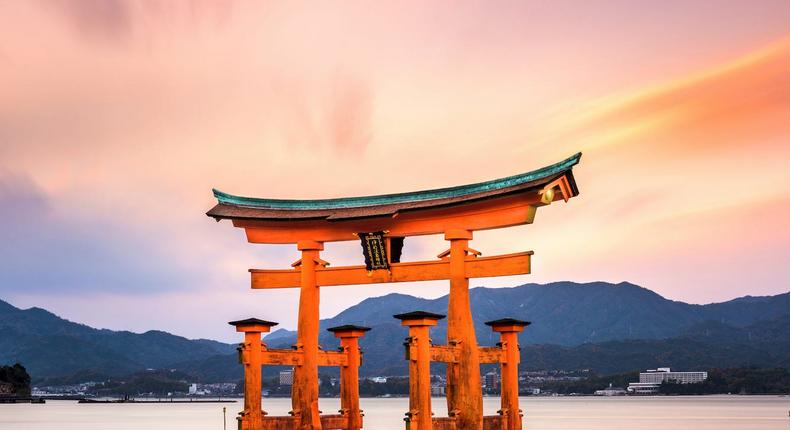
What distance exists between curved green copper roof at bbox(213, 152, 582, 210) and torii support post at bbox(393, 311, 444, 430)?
12.1ft

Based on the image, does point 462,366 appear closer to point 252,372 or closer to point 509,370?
point 509,370

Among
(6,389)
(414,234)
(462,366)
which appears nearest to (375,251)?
(414,234)

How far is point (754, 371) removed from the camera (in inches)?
6437

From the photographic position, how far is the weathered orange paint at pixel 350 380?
2305cm

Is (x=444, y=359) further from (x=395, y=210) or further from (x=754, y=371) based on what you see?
(x=754, y=371)

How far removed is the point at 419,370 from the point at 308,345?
4.78 m

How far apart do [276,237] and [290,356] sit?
3.21 m

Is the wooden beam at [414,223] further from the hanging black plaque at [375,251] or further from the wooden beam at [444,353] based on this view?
the wooden beam at [444,353]

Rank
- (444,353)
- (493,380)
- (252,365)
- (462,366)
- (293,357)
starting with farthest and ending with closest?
1. (493,380)
2. (293,357)
3. (252,365)
4. (462,366)
5. (444,353)

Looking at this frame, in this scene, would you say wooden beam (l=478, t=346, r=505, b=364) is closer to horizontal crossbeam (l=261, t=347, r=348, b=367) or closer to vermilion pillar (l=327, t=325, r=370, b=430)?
vermilion pillar (l=327, t=325, r=370, b=430)

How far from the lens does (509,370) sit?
21.7 m

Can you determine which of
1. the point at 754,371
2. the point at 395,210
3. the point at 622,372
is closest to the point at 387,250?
the point at 395,210

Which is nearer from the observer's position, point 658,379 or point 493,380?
point 493,380

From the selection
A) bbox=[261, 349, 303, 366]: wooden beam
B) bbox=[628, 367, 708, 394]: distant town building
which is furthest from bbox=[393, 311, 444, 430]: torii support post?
bbox=[628, 367, 708, 394]: distant town building
